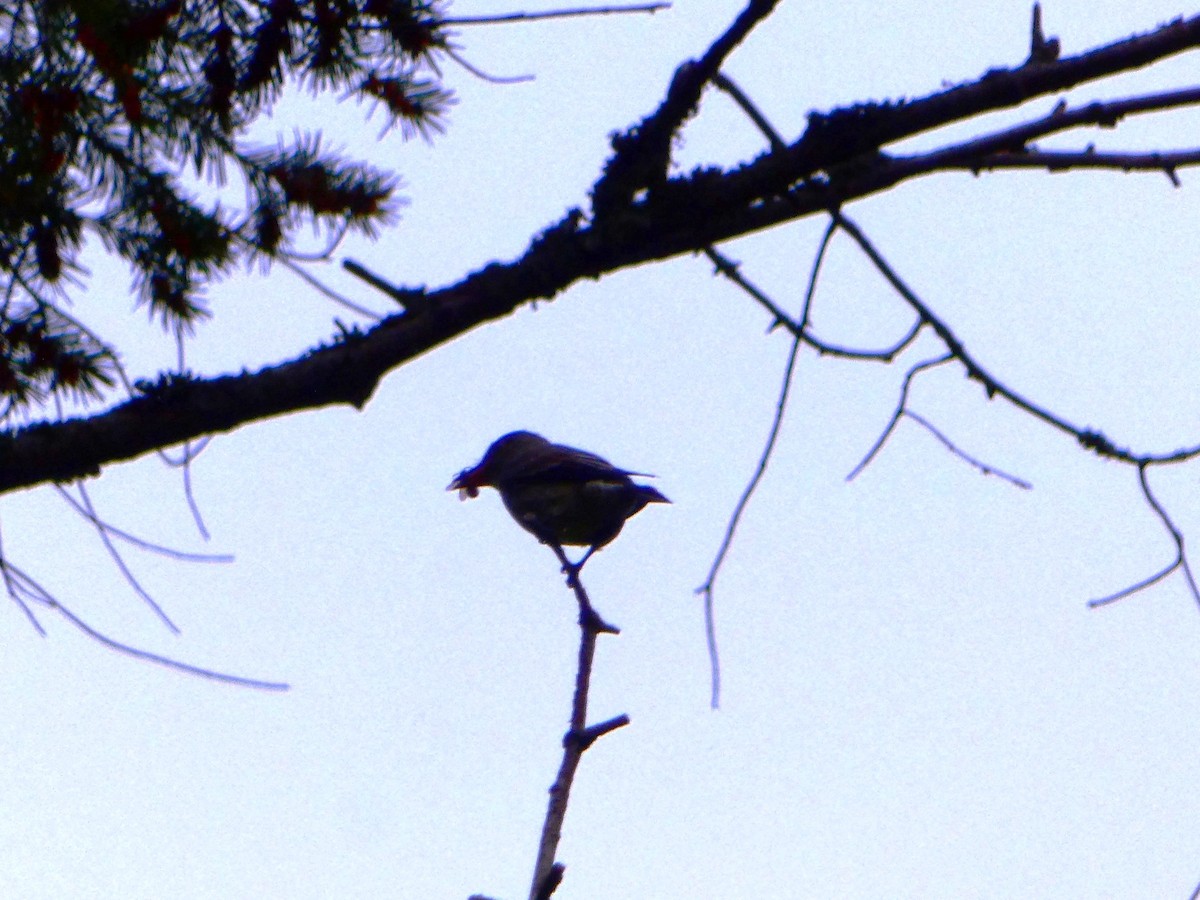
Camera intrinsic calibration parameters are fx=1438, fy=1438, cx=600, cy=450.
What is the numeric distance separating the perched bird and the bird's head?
0.20 ft

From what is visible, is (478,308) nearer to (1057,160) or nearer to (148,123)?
(148,123)

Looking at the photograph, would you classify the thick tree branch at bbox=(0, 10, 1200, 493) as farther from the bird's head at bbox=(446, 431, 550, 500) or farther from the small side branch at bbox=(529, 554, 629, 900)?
the bird's head at bbox=(446, 431, 550, 500)

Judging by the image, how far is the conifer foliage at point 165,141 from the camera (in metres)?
2.48

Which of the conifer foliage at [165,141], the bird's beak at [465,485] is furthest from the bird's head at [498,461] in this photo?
the conifer foliage at [165,141]

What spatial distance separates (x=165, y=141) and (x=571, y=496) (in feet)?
Result: 10.5

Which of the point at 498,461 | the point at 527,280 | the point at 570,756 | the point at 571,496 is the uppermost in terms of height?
the point at 498,461

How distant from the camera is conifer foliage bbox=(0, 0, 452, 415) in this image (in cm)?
248

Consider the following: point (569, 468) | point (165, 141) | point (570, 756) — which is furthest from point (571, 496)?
point (570, 756)

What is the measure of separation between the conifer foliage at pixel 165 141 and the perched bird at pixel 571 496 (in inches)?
109

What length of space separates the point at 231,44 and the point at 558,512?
3.37 m

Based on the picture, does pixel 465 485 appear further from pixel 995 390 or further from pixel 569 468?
pixel 995 390

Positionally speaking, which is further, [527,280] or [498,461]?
[498,461]

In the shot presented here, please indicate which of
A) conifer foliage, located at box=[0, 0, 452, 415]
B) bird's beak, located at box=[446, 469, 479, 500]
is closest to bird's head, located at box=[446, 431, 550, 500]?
bird's beak, located at box=[446, 469, 479, 500]

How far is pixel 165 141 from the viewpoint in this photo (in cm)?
275
